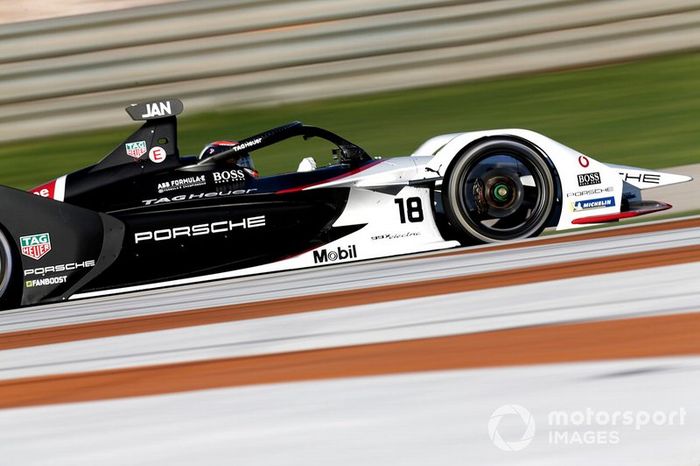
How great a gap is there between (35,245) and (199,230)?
3.08 feet

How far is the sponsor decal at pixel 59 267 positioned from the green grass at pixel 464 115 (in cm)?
382

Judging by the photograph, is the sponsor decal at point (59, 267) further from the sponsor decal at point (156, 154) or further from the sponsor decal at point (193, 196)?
the sponsor decal at point (156, 154)

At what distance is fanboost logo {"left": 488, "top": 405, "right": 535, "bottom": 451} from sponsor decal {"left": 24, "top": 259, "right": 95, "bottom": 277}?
12.7 feet

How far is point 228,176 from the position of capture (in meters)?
6.34

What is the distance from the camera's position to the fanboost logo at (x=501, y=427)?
2451mm

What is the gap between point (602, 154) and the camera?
8.78 meters

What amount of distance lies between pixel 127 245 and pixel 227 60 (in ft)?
17.1

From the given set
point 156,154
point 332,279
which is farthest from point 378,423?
point 156,154

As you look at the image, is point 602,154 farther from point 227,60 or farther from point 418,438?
point 418,438

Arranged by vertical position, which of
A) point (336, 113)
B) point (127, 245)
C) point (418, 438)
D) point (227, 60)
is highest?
point (227, 60)

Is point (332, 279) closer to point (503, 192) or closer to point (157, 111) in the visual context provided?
point (503, 192)

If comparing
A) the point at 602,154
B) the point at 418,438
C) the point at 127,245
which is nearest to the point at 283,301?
the point at 127,245

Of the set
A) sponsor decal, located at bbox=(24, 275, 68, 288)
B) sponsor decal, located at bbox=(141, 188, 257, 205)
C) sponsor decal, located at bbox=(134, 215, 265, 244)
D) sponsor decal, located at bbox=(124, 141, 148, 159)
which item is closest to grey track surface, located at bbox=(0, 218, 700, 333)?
sponsor decal, located at bbox=(24, 275, 68, 288)

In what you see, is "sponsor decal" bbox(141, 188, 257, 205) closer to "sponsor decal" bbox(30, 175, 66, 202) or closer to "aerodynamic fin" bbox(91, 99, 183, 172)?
"aerodynamic fin" bbox(91, 99, 183, 172)
